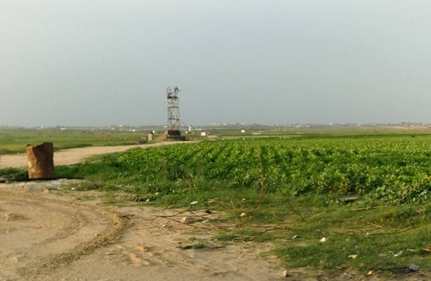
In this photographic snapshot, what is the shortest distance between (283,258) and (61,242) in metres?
4.14

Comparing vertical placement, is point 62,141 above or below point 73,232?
above

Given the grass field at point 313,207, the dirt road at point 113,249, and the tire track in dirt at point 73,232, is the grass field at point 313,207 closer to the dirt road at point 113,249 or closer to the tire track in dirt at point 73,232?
the dirt road at point 113,249

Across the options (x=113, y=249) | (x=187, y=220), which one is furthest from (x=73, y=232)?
(x=187, y=220)

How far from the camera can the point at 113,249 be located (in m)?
7.59

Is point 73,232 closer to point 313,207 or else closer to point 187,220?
point 187,220

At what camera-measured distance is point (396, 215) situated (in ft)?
30.1

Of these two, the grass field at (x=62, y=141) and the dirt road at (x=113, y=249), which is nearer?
the dirt road at (x=113, y=249)

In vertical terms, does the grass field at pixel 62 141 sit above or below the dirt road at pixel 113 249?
above

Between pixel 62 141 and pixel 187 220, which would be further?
pixel 62 141

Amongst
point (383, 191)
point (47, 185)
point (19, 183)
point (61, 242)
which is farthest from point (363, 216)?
point (19, 183)

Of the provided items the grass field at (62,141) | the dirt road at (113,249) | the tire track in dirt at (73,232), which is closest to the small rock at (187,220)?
the dirt road at (113,249)

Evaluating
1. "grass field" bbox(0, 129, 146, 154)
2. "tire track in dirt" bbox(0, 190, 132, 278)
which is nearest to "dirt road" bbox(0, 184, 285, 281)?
"tire track in dirt" bbox(0, 190, 132, 278)

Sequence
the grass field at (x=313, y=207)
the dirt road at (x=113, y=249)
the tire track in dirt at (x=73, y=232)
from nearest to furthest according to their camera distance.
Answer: the dirt road at (x=113, y=249)
the tire track in dirt at (x=73, y=232)
the grass field at (x=313, y=207)

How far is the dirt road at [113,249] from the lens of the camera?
20.8ft
